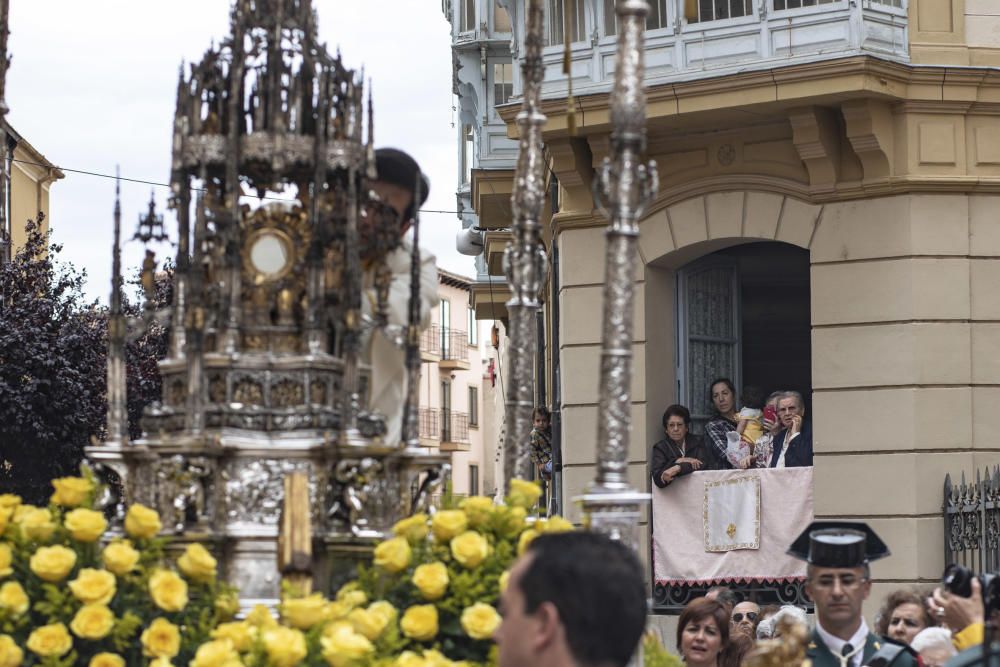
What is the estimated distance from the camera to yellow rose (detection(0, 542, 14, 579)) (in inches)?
298

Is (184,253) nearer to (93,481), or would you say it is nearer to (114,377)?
(114,377)

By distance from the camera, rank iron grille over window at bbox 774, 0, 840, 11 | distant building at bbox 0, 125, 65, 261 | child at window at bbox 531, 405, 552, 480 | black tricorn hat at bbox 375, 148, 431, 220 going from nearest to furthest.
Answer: black tricorn hat at bbox 375, 148, 431, 220, iron grille over window at bbox 774, 0, 840, 11, child at window at bbox 531, 405, 552, 480, distant building at bbox 0, 125, 65, 261

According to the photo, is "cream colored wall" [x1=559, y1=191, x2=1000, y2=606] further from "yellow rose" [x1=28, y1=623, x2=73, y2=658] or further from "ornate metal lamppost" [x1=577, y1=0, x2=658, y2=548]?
"yellow rose" [x1=28, y1=623, x2=73, y2=658]

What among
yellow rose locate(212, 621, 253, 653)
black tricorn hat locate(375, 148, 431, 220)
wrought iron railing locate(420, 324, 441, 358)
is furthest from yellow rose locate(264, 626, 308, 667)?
wrought iron railing locate(420, 324, 441, 358)

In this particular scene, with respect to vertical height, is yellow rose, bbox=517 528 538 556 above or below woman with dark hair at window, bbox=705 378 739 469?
below

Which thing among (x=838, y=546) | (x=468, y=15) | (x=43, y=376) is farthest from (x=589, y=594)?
(x=468, y=15)

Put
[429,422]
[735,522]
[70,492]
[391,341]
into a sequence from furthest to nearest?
[429,422] < [735,522] < [391,341] < [70,492]

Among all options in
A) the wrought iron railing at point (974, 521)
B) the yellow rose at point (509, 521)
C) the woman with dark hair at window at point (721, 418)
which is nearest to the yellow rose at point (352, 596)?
the yellow rose at point (509, 521)

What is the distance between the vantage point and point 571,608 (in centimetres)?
440

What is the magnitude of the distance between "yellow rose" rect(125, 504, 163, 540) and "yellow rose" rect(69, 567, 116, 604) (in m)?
0.35

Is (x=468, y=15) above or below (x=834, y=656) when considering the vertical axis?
above

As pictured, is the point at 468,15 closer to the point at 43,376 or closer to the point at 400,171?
the point at 43,376

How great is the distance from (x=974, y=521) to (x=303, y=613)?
32.9 ft

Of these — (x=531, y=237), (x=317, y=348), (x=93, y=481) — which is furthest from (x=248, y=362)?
(x=531, y=237)
